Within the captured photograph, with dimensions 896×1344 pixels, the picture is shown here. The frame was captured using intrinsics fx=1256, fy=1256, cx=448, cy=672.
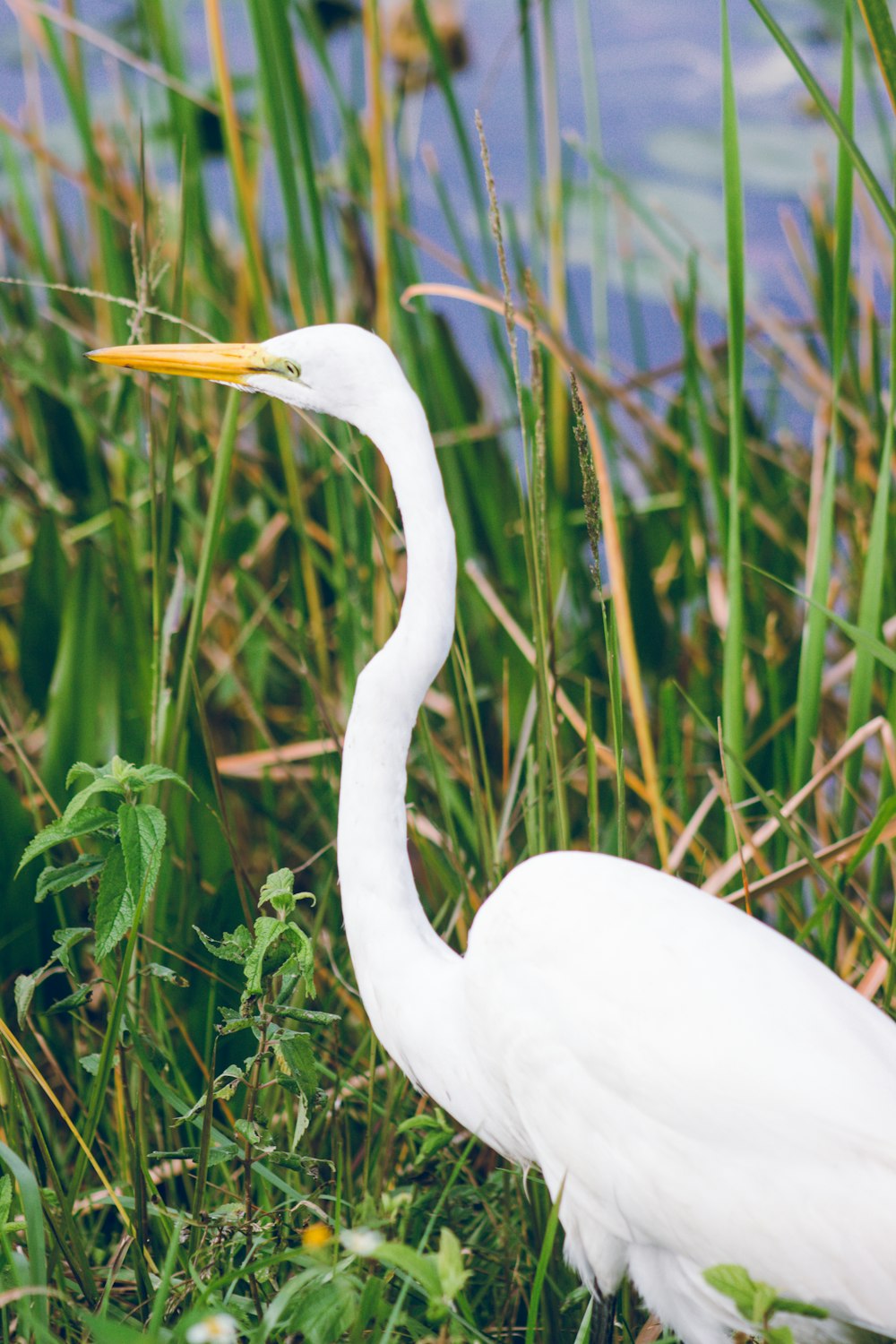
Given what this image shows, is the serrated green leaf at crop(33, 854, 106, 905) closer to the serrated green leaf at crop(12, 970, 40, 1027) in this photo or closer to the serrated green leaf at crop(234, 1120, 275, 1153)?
the serrated green leaf at crop(12, 970, 40, 1027)

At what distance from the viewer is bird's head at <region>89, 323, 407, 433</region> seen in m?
0.92

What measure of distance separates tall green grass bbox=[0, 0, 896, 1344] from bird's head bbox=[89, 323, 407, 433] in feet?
0.12

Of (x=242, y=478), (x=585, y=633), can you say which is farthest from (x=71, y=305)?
(x=585, y=633)

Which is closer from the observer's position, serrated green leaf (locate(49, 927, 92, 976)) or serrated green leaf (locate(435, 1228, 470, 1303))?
serrated green leaf (locate(435, 1228, 470, 1303))

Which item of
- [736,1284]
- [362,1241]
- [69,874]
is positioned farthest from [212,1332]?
[69,874]

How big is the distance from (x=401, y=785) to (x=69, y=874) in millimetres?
251

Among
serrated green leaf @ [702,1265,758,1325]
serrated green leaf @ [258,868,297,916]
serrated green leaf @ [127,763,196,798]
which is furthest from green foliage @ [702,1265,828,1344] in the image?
serrated green leaf @ [127,763,196,798]

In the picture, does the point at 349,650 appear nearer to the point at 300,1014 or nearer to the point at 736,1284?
the point at 300,1014

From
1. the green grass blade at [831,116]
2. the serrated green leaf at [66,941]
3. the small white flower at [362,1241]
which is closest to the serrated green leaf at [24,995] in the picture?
the serrated green leaf at [66,941]

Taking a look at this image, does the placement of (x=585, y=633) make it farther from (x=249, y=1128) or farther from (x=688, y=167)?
(x=688, y=167)

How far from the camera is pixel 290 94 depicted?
1202mm

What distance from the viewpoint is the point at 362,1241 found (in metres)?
0.64

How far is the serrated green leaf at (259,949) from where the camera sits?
2.71 ft

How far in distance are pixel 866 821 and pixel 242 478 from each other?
43.9 inches
